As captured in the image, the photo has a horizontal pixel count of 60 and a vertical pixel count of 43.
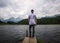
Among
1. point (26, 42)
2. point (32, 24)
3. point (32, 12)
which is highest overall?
point (32, 12)

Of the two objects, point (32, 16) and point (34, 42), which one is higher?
point (32, 16)

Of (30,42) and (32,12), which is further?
(32,12)

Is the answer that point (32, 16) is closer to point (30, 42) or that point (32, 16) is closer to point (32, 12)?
point (32, 12)

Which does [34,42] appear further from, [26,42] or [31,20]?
[31,20]

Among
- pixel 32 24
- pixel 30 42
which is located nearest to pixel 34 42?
pixel 30 42

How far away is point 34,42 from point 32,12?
3234 mm

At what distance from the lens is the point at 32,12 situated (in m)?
14.0

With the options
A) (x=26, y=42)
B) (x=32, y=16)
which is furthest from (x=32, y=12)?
(x=26, y=42)

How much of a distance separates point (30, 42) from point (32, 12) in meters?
3.17

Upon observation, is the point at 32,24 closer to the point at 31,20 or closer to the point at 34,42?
the point at 31,20

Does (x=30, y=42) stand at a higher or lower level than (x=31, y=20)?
lower

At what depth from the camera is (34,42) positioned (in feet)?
39.6

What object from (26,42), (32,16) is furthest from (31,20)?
(26,42)

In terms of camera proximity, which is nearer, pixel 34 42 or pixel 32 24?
pixel 34 42
